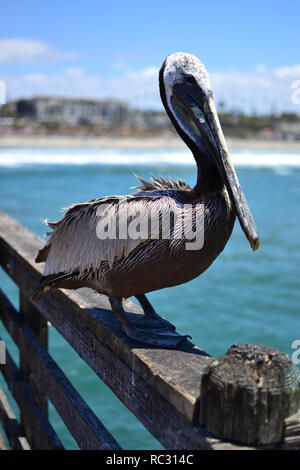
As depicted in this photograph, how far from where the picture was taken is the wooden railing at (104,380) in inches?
41.8

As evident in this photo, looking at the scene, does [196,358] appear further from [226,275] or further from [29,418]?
[226,275]

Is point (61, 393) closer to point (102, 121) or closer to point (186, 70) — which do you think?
point (186, 70)

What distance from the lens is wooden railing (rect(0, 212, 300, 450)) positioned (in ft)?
3.48

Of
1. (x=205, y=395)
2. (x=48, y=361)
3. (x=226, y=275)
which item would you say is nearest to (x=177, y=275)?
(x=205, y=395)

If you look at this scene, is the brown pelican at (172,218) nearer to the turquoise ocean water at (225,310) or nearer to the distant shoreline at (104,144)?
the turquoise ocean water at (225,310)

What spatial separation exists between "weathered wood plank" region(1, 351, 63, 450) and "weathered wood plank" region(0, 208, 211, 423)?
0.46 m

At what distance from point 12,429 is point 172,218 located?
5.95ft

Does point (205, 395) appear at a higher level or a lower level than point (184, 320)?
higher

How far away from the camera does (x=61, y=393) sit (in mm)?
1985

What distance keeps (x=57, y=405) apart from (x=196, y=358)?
0.78 m

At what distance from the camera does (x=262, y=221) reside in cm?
1298

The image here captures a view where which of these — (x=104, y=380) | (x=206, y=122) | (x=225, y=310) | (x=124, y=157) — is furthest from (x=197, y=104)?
(x=124, y=157)

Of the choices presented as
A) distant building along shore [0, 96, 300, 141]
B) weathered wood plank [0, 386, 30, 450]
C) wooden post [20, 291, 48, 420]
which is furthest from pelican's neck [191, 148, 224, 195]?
distant building along shore [0, 96, 300, 141]

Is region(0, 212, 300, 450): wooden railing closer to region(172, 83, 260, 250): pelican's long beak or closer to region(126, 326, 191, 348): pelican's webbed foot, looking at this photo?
region(126, 326, 191, 348): pelican's webbed foot
